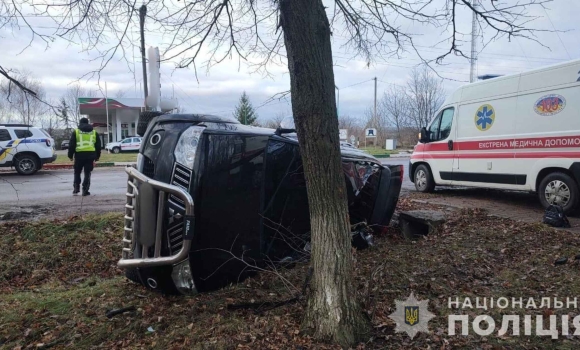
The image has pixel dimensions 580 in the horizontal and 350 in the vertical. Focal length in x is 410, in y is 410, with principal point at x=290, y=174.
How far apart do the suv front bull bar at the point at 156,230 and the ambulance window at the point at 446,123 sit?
752cm

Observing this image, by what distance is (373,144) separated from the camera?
47.8 meters

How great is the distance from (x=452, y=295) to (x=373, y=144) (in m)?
45.3

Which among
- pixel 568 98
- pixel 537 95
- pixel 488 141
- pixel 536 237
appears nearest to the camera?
pixel 536 237

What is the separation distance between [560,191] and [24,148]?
16.4 m

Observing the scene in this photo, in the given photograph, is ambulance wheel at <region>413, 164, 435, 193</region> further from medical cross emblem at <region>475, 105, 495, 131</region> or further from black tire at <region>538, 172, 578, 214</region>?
black tire at <region>538, 172, 578, 214</region>

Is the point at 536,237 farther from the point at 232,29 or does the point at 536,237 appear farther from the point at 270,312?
the point at 232,29

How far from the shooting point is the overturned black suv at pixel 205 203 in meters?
3.05

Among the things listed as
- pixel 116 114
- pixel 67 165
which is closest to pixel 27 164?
pixel 67 165

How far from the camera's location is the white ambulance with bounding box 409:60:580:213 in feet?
21.7

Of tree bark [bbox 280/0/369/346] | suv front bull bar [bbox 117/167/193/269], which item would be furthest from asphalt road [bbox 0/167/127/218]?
tree bark [bbox 280/0/369/346]

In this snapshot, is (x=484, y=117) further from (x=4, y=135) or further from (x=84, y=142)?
(x=4, y=135)

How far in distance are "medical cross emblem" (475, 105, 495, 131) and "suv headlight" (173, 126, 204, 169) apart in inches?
261

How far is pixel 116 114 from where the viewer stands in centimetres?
4088

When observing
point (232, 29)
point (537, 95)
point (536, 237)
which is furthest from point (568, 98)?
point (232, 29)
